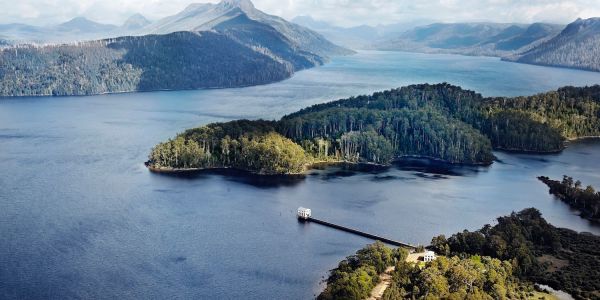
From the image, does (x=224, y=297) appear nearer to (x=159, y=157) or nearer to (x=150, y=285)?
(x=150, y=285)

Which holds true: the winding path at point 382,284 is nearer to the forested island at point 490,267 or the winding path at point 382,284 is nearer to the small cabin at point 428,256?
the forested island at point 490,267

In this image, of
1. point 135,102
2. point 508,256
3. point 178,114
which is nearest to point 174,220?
point 508,256

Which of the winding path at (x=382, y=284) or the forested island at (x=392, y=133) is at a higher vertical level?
the forested island at (x=392, y=133)

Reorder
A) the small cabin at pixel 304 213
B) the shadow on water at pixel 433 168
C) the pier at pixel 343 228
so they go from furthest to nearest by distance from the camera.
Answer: the shadow on water at pixel 433 168, the small cabin at pixel 304 213, the pier at pixel 343 228

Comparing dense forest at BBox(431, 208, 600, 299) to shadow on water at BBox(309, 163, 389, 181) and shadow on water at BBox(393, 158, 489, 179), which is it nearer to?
shadow on water at BBox(393, 158, 489, 179)

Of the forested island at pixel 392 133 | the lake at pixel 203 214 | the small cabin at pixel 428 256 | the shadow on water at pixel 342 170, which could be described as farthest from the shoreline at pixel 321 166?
the small cabin at pixel 428 256

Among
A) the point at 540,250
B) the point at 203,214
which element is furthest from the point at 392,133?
the point at 540,250

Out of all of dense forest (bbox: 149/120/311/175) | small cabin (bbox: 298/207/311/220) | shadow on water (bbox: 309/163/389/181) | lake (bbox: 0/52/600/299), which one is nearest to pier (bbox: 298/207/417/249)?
small cabin (bbox: 298/207/311/220)
